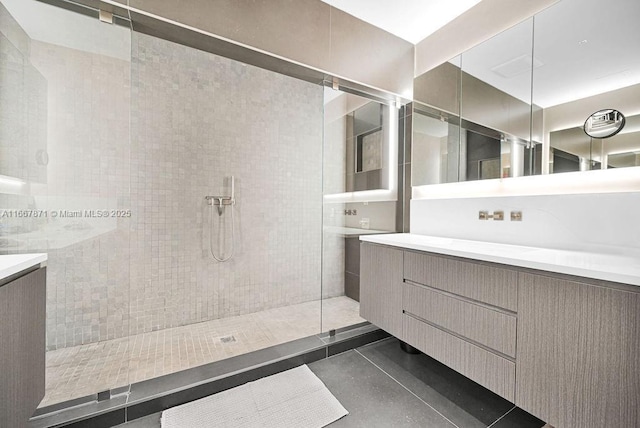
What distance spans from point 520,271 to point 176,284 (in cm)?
255

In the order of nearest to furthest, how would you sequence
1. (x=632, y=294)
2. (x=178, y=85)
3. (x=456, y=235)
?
(x=632, y=294) → (x=456, y=235) → (x=178, y=85)

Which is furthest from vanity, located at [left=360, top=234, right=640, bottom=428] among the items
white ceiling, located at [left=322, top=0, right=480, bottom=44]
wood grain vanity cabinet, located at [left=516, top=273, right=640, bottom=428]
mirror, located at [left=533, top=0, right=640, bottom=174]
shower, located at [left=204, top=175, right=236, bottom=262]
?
white ceiling, located at [left=322, top=0, right=480, bottom=44]

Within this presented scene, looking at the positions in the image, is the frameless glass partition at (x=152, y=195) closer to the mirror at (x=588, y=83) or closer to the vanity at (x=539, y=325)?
the vanity at (x=539, y=325)

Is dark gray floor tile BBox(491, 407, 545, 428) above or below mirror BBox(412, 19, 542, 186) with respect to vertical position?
below

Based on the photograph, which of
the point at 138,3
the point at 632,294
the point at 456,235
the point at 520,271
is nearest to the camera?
the point at 632,294

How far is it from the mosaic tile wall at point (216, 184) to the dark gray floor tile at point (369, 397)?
4.03 ft

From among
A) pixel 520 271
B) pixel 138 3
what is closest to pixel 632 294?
pixel 520 271

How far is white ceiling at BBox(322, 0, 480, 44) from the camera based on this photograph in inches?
84.2

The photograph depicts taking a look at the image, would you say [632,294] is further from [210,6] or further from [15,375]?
[210,6]

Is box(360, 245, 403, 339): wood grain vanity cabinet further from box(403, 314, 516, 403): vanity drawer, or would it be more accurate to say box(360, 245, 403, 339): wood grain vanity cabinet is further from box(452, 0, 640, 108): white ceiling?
box(452, 0, 640, 108): white ceiling

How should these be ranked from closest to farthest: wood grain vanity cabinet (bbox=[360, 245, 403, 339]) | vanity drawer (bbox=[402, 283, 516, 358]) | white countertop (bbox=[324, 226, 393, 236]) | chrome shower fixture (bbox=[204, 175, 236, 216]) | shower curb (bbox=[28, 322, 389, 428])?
vanity drawer (bbox=[402, 283, 516, 358])
shower curb (bbox=[28, 322, 389, 428])
wood grain vanity cabinet (bbox=[360, 245, 403, 339])
white countertop (bbox=[324, 226, 393, 236])
chrome shower fixture (bbox=[204, 175, 236, 216])

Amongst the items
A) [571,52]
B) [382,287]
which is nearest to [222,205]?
[382,287]

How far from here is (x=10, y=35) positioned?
1421 millimetres

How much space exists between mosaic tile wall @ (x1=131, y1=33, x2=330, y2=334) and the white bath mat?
1163mm
